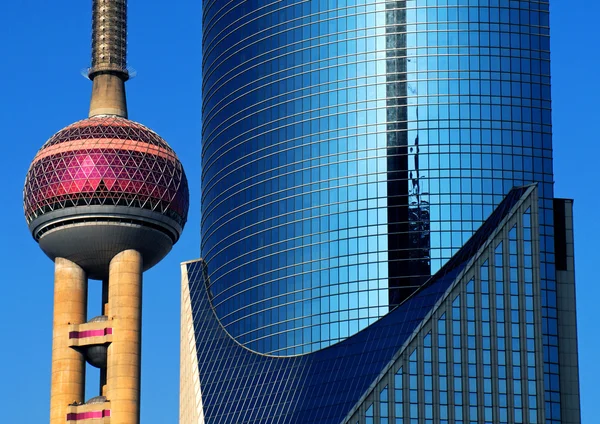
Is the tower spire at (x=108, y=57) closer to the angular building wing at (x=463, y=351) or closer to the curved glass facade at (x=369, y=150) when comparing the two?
the curved glass facade at (x=369, y=150)

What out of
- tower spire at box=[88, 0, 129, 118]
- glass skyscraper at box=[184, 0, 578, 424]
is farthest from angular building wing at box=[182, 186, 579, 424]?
tower spire at box=[88, 0, 129, 118]

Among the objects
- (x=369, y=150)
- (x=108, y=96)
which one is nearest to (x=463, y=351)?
(x=369, y=150)

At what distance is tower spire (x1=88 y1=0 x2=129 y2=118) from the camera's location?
190750 mm

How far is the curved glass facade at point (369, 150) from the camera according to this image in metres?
152

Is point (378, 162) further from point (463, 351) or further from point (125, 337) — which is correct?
point (125, 337)

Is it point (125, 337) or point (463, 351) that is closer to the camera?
point (463, 351)

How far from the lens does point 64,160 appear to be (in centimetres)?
18062

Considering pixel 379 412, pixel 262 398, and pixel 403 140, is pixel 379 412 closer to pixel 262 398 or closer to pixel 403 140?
pixel 262 398

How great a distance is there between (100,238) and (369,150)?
43021mm

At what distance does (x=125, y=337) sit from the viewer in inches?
7067

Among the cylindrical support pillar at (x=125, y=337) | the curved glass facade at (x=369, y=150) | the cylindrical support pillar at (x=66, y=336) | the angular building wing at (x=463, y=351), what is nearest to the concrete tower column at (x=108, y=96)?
the cylindrical support pillar at (x=125, y=337)

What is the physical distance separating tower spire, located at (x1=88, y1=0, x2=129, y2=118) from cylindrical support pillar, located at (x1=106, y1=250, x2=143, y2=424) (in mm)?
23479

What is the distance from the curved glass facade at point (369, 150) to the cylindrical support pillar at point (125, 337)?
17306 millimetres

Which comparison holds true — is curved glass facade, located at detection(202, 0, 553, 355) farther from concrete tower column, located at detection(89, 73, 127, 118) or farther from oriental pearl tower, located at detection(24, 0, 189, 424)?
concrete tower column, located at detection(89, 73, 127, 118)
